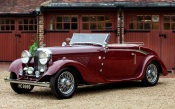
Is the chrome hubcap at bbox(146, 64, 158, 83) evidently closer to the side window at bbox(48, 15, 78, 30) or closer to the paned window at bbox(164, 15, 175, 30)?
the paned window at bbox(164, 15, 175, 30)

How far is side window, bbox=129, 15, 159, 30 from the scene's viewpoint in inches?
660

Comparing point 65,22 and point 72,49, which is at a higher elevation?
point 65,22

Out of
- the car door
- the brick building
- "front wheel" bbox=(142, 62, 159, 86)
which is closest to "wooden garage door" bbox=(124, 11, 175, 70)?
the brick building

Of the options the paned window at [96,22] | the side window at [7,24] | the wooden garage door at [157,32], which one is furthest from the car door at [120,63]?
the side window at [7,24]

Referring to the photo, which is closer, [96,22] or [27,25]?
[96,22]

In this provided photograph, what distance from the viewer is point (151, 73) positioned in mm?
11273

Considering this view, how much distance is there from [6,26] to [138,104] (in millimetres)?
13252

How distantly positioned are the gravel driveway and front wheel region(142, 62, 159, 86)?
180mm

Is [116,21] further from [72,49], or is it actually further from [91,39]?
[72,49]

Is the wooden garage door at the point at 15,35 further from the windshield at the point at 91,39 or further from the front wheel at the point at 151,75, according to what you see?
the front wheel at the point at 151,75

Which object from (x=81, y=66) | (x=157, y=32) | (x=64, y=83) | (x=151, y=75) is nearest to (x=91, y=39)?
(x=81, y=66)

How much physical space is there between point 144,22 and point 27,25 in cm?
616

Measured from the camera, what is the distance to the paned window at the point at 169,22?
16672mm

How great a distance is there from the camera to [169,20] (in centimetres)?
1669
